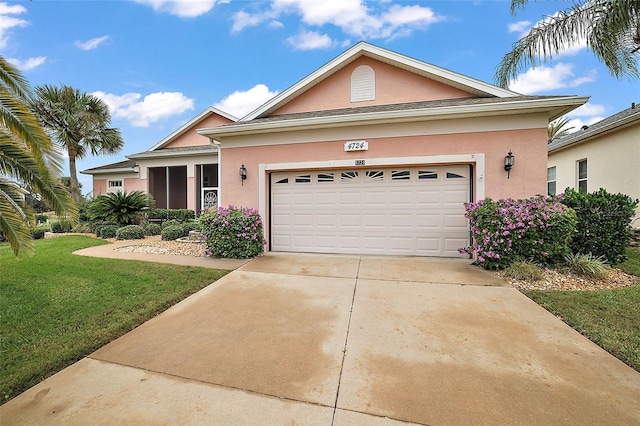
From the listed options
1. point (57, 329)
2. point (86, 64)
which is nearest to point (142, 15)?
point (86, 64)

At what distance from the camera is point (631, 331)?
130 inches

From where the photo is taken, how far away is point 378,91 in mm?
8461

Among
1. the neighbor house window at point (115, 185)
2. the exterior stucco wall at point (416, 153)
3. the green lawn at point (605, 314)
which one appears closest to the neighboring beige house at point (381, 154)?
the exterior stucco wall at point (416, 153)

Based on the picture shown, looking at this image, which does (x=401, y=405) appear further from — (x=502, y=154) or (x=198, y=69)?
(x=198, y=69)

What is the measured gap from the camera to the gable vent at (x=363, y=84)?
27.9ft

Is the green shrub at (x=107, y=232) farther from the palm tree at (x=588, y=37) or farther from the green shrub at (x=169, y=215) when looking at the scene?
the palm tree at (x=588, y=37)

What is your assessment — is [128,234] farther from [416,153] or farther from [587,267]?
[587,267]

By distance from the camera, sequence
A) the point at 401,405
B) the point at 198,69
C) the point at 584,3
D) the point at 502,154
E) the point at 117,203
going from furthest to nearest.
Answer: the point at 198,69
the point at 117,203
the point at 584,3
the point at 502,154
the point at 401,405

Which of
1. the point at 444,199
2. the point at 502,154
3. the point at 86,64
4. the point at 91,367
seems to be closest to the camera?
the point at 91,367

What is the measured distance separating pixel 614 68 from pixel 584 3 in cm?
211

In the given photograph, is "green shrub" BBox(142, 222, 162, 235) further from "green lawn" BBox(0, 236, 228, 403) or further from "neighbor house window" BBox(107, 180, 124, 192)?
"neighbor house window" BBox(107, 180, 124, 192)

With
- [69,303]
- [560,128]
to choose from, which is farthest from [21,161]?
[560,128]

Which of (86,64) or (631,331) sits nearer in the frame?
(631,331)

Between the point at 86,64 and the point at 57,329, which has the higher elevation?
the point at 86,64
